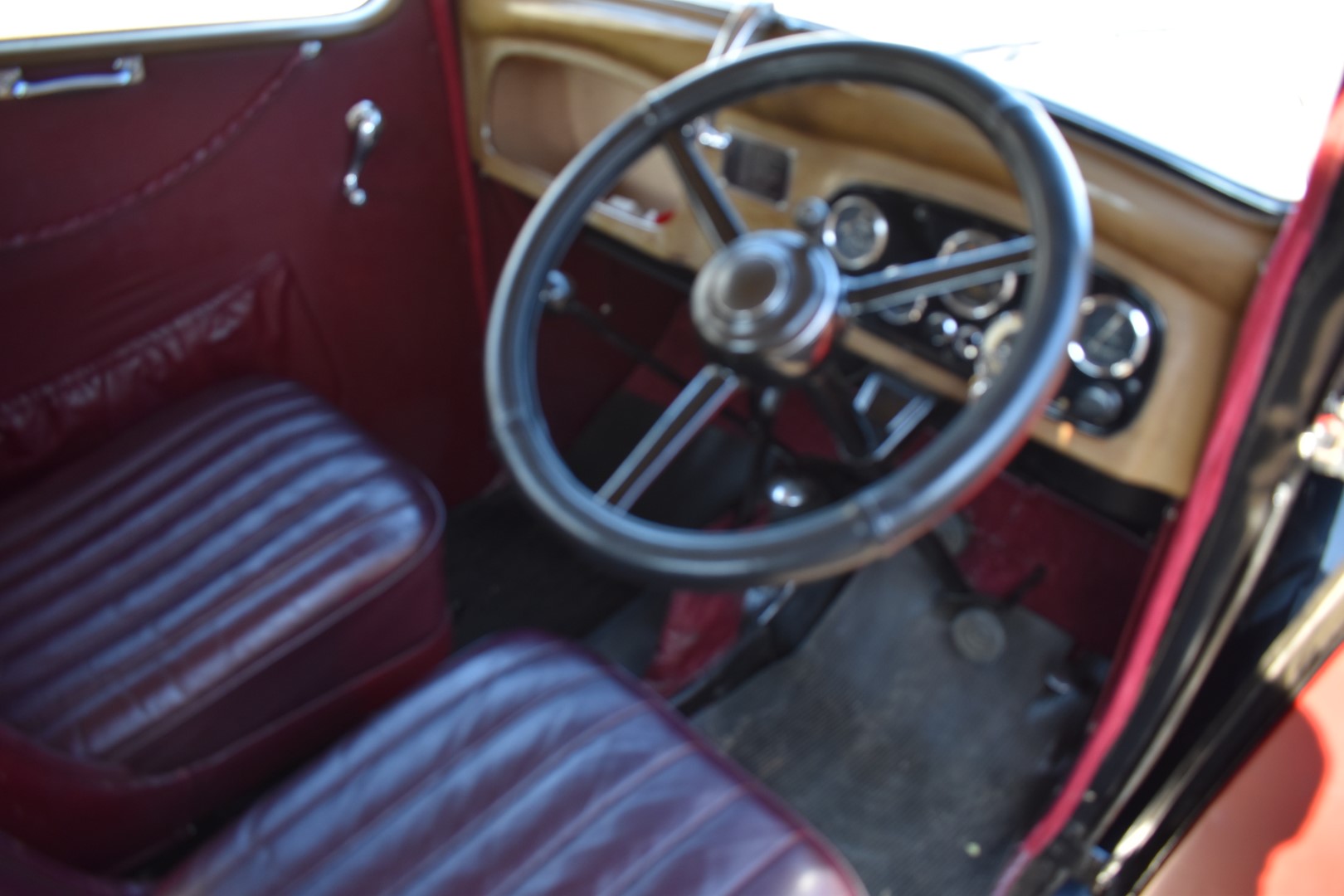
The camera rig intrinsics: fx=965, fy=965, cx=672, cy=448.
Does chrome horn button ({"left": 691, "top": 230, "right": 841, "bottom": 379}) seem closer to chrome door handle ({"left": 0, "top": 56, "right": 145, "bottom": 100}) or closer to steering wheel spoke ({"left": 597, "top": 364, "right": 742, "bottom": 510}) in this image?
steering wheel spoke ({"left": 597, "top": 364, "right": 742, "bottom": 510})

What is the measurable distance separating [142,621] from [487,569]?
2.61ft

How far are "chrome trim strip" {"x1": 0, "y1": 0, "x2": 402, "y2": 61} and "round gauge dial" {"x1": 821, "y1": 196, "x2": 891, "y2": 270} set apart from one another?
0.75 m

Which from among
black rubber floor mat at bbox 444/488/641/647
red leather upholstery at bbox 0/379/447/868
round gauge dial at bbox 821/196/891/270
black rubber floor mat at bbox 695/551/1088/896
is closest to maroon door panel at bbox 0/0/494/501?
red leather upholstery at bbox 0/379/447/868

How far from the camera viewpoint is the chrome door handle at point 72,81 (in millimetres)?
1130

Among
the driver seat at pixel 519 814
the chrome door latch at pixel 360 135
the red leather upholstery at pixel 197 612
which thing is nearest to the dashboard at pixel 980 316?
the driver seat at pixel 519 814

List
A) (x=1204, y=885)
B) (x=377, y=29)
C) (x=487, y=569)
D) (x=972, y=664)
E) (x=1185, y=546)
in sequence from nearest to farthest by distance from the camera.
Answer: (x=1185, y=546), (x=1204, y=885), (x=377, y=29), (x=972, y=664), (x=487, y=569)

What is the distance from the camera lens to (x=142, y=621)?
3.45 ft

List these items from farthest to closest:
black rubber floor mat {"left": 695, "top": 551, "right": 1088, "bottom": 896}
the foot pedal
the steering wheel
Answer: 1. the foot pedal
2. black rubber floor mat {"left": 695, "top": 551, "right": 1088, "bottom": 896}
3. the steering wheel

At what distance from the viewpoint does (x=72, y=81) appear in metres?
1.17

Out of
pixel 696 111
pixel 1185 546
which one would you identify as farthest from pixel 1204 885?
pixel 696 111

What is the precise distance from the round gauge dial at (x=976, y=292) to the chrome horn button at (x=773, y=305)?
0.23 metres

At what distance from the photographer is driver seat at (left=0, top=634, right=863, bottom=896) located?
0.85 meters

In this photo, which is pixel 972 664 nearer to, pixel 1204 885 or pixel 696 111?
pixel 1204 885

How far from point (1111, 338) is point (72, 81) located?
122 cm
